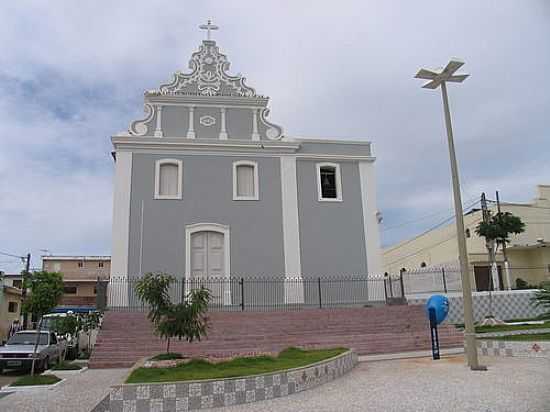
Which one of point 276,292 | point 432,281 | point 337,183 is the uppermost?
point 337,183

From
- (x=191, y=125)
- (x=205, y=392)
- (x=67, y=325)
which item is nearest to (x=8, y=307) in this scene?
(x=67, y=325)

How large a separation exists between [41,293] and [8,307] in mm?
2714

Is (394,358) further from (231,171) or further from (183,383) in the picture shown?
(231,171)

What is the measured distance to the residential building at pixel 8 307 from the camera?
2902 cm

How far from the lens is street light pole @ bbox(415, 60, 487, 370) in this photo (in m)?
9.86

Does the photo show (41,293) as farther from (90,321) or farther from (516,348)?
(516,348)

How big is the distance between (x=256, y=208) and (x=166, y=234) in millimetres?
3649

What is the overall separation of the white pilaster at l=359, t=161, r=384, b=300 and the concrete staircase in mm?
3266

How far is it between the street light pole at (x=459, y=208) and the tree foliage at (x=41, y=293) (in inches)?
1086

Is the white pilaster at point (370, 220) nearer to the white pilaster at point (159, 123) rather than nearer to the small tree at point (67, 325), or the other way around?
the white pilaster at point (159, 123)

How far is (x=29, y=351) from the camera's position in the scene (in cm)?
1370

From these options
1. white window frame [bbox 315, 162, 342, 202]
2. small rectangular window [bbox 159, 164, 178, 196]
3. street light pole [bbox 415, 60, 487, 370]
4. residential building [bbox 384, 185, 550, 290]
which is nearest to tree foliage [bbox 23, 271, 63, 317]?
small rectangular window [bbox 159, 164, 178, 196]

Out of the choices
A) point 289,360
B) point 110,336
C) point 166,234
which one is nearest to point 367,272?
point 166,234

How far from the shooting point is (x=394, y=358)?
488 inches
